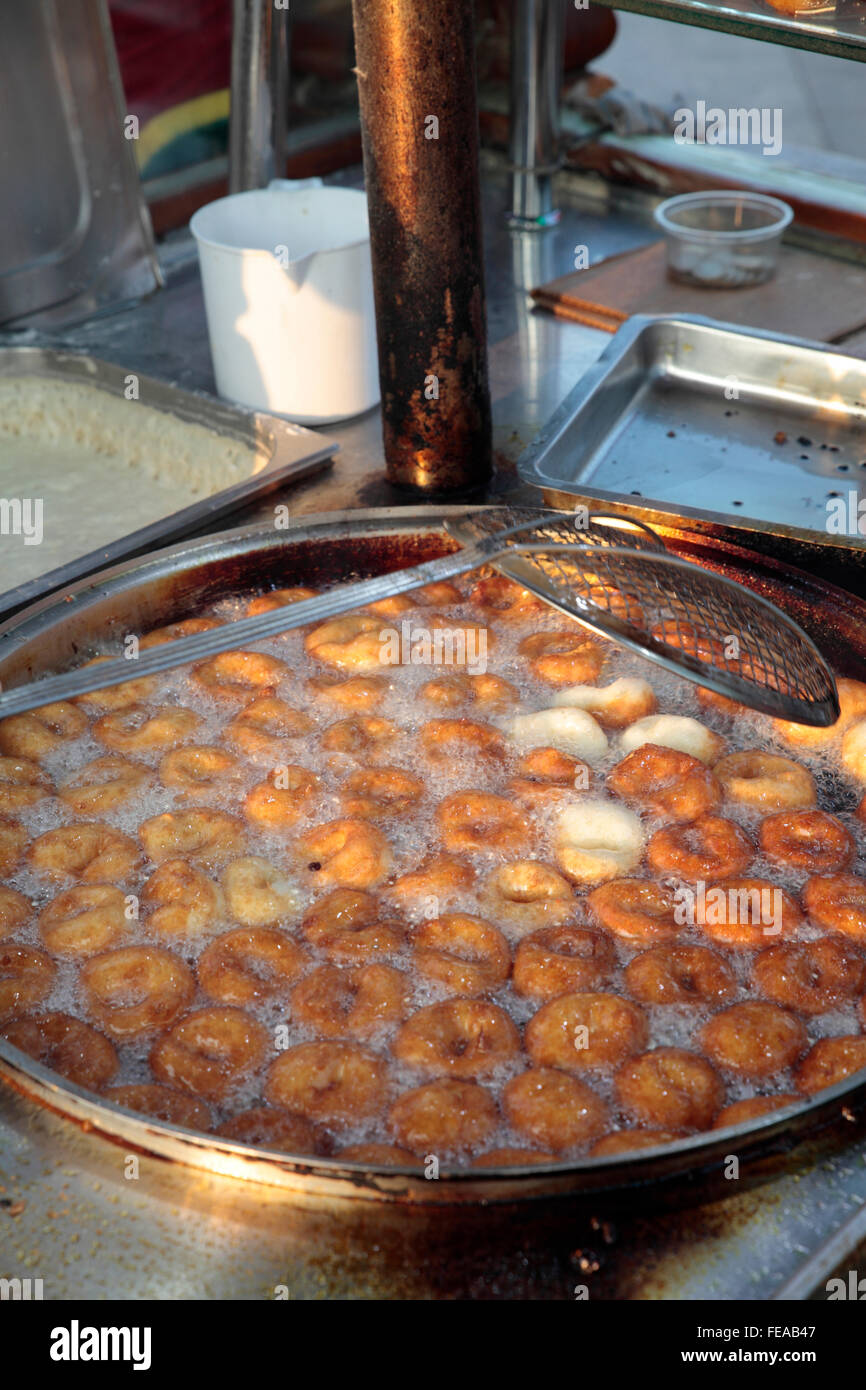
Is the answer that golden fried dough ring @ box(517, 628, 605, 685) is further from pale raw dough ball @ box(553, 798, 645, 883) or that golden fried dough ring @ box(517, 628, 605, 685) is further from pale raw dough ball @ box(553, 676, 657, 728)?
pale raw dough ball @ box(553, 798, 645, 883)

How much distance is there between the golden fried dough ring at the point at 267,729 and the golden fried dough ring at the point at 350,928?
10.8 inches

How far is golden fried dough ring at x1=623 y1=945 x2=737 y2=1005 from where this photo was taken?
1289 mm

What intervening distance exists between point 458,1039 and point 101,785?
582 mm

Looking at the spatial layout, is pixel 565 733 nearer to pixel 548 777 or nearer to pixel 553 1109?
pixel 548 777

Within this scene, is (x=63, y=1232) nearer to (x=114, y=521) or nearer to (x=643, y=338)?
(x=114, y=521)

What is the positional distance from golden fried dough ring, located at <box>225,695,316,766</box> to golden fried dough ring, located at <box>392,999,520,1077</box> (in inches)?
18.7

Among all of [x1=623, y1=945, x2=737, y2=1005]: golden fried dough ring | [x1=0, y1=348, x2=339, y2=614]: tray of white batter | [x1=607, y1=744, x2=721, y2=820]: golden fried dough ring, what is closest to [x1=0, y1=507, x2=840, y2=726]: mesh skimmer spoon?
[x1=607, y1=744, x2=721, y2=820]: golden fried dough ring

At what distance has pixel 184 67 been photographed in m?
3.31

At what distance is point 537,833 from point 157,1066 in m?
0.51

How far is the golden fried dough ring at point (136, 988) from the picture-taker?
1284 mm

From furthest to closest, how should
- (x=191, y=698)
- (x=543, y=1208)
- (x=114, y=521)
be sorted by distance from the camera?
(x=114, y=521)
(x=191, y=698)
(x=543, y=1208)

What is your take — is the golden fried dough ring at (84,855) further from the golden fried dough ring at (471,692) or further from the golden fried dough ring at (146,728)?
the golden fried dough ring at (471,692)

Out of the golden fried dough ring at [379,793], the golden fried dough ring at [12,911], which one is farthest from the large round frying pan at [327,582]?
the golden fried dough ring at [379,793]
